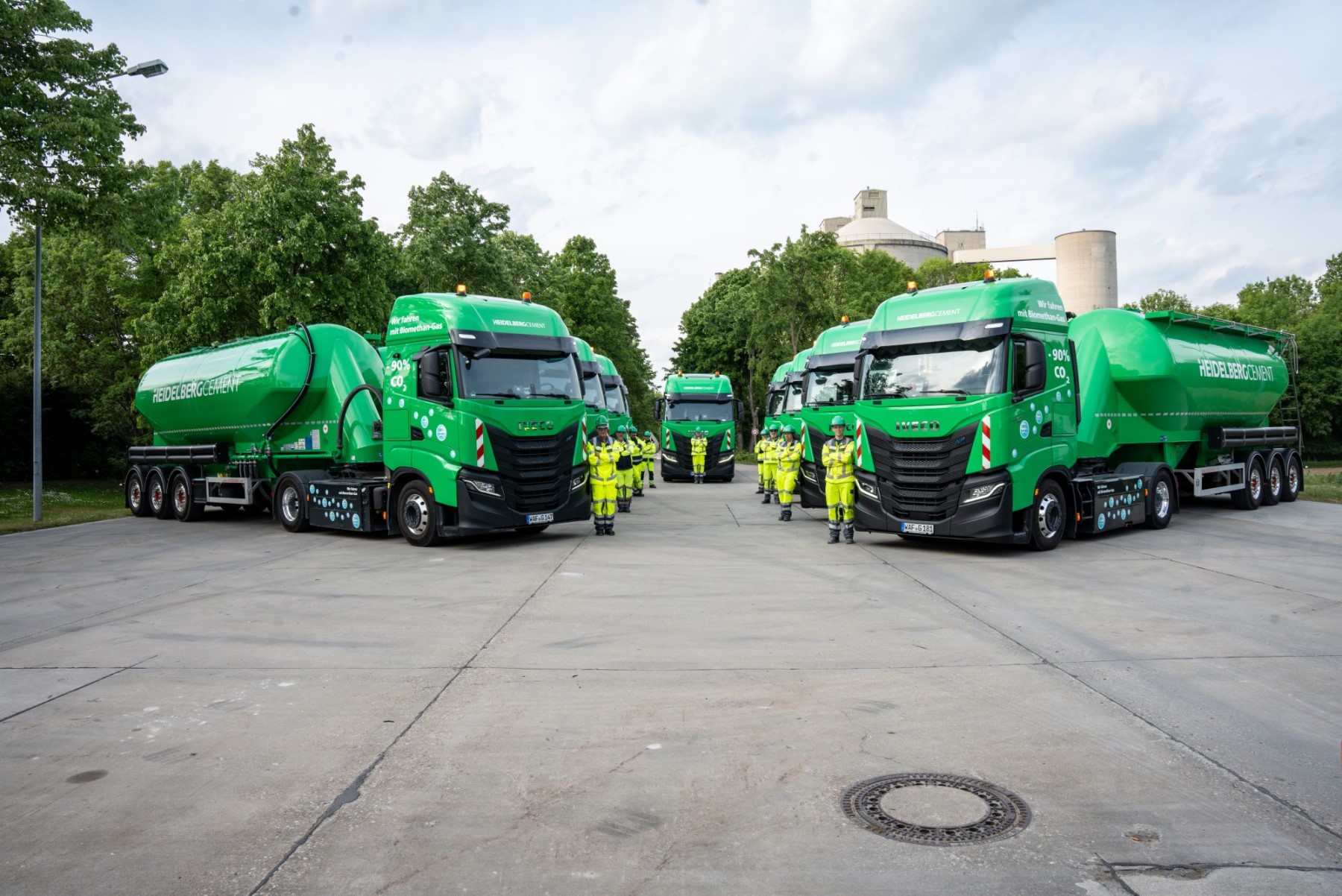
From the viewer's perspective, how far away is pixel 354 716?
5.48 meters

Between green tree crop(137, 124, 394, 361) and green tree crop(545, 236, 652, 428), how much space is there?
2134 centimetres

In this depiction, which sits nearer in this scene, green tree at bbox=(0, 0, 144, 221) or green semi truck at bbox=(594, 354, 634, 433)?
green tree at bbox=(0, 0, 144, 221)

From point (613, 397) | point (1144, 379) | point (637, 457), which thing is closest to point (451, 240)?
point (613, 397)

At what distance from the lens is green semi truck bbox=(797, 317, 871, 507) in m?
18.3

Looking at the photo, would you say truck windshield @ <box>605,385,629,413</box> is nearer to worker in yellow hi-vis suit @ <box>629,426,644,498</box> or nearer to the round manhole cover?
worker in yellow hi-vis suit @ <box>629,426,644,498</box>

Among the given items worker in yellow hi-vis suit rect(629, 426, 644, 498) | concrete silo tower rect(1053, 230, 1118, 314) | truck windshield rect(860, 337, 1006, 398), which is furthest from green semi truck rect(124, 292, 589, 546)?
concrete silo tower rect(1053, 230, 1118, 314)

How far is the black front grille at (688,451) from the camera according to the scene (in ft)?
104

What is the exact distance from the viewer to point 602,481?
50.0 ft

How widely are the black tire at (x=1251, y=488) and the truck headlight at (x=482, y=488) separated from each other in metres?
14.8

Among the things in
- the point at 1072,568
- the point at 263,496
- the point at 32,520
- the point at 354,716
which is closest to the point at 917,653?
the point at 354,716

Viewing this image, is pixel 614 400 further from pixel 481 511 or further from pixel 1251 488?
pixel 1251 488

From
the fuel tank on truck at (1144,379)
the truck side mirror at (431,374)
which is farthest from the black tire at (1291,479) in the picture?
the truck side mirror at (431,374)

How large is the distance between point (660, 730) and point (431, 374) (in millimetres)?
9009

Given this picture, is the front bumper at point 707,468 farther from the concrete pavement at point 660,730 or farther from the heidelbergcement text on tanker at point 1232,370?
the concrete pavement at point 660,730
